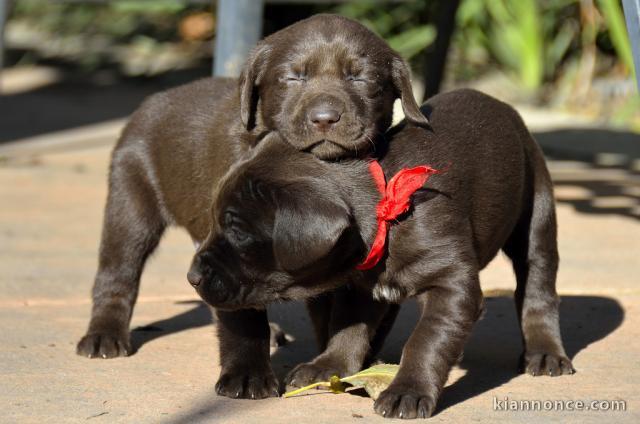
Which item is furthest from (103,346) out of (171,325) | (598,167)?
(598,167)

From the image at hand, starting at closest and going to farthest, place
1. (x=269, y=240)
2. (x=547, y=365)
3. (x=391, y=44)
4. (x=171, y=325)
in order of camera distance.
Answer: (x=269, y=240), (x=547, y=365), (x=171, y=325), (x=391, y=44)

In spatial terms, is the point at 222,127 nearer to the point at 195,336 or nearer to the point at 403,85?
the point at 403,85

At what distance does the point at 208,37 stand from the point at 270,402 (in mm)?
13808

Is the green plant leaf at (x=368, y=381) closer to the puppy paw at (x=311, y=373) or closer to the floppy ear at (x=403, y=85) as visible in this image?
the puppy paw at (x=311, y=373)

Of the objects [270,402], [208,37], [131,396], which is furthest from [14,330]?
[208,37]

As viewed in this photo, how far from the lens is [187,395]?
416 cm

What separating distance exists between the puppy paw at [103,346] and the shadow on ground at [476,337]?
A: 23cm

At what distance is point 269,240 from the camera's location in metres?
3.93

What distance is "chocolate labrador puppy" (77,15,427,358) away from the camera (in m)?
4.46

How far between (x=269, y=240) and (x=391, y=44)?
39.4ft

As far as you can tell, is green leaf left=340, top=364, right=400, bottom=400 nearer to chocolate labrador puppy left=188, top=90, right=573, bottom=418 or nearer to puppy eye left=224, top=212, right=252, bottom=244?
chocolate labrador puppy left=188, top=90, right=573, bottom=418

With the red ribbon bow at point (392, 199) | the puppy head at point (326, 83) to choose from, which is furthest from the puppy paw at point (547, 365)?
the puppy head at point (326, 83)

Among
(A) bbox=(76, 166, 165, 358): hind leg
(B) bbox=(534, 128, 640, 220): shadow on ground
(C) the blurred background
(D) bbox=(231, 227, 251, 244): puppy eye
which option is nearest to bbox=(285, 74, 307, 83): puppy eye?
(A) bbox=(76, 166, 165, 358): hind leg

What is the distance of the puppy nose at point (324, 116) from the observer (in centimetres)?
433
